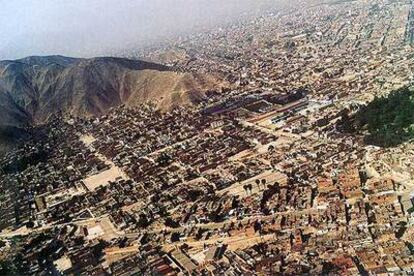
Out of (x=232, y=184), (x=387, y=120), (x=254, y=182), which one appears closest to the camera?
(x=254, y=182)

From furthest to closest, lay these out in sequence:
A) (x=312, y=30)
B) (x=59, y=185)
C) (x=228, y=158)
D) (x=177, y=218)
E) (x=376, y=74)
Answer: (x=312, y=30) → (x=376, y=74) → (x=59, y=185) → (x=228, y=158) → (x=177, y=218)

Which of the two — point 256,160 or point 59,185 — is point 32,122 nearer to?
point 59,185

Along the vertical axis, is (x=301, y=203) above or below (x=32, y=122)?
above

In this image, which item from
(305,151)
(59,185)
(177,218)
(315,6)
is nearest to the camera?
(177,218)

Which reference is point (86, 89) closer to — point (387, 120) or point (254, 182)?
point (254, 182)

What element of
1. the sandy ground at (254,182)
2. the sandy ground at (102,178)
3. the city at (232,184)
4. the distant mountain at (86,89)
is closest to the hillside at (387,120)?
the city at (232,184)

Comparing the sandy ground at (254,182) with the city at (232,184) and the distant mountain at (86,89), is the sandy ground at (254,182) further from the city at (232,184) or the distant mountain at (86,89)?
the distant mountain at (86,89)

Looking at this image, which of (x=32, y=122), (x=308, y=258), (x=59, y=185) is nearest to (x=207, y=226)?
(x=308, y=258)

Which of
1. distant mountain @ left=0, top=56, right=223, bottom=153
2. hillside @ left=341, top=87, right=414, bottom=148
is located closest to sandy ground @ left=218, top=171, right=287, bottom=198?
hillside @ left=341, top=87, right=414, bottom=148

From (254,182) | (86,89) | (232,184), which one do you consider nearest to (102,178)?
(232,184)
